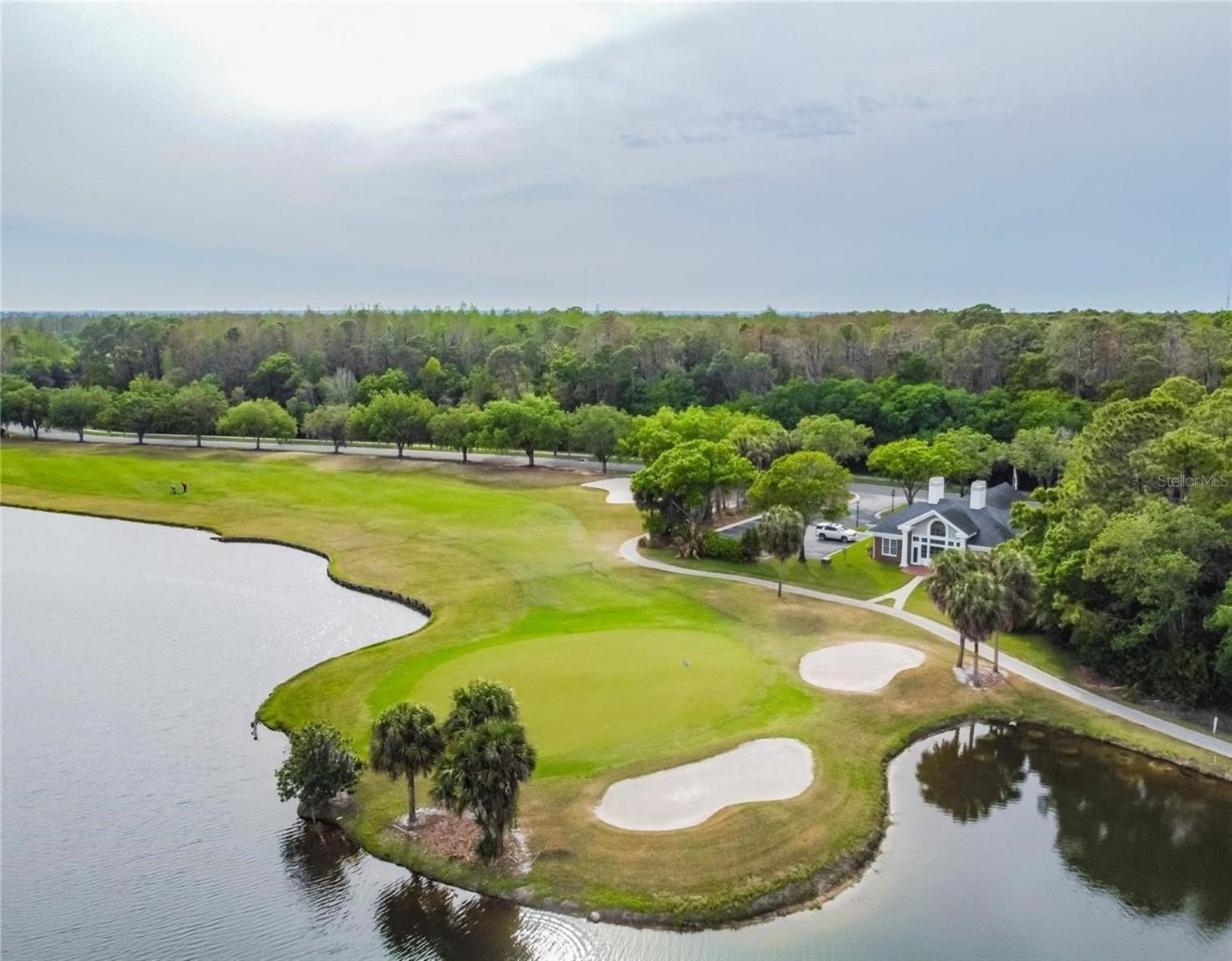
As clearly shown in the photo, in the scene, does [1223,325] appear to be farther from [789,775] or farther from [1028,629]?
[789,775]

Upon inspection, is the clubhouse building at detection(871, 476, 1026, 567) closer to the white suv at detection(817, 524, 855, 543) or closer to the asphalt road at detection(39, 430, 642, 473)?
the white suv at detection(817, 524, 855, 543)

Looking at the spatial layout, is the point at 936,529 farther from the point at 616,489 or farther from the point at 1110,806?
the point at 616,489

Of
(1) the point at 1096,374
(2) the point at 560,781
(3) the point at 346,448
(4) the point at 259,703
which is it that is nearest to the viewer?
(2) the point at 560,781

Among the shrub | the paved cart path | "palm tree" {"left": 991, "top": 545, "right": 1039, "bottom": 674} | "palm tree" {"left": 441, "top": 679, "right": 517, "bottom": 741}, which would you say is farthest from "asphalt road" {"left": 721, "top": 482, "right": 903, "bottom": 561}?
"palm tree" {"left": 441, "top": 679, "right": 517, "bottom": 741}

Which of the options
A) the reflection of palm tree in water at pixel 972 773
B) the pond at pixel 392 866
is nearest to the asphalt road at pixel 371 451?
the pond at pixel 392 866

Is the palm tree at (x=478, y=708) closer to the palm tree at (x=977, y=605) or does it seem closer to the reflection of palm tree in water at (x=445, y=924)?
the reflection of palm tree in water at (x=445, y=924)

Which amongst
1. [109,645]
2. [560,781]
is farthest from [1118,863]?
[109,645]

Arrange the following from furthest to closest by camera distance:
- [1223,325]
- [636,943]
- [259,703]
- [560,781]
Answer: [1223,325], [259,703], [560,781], [636,943]

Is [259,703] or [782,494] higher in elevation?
[782,494]
